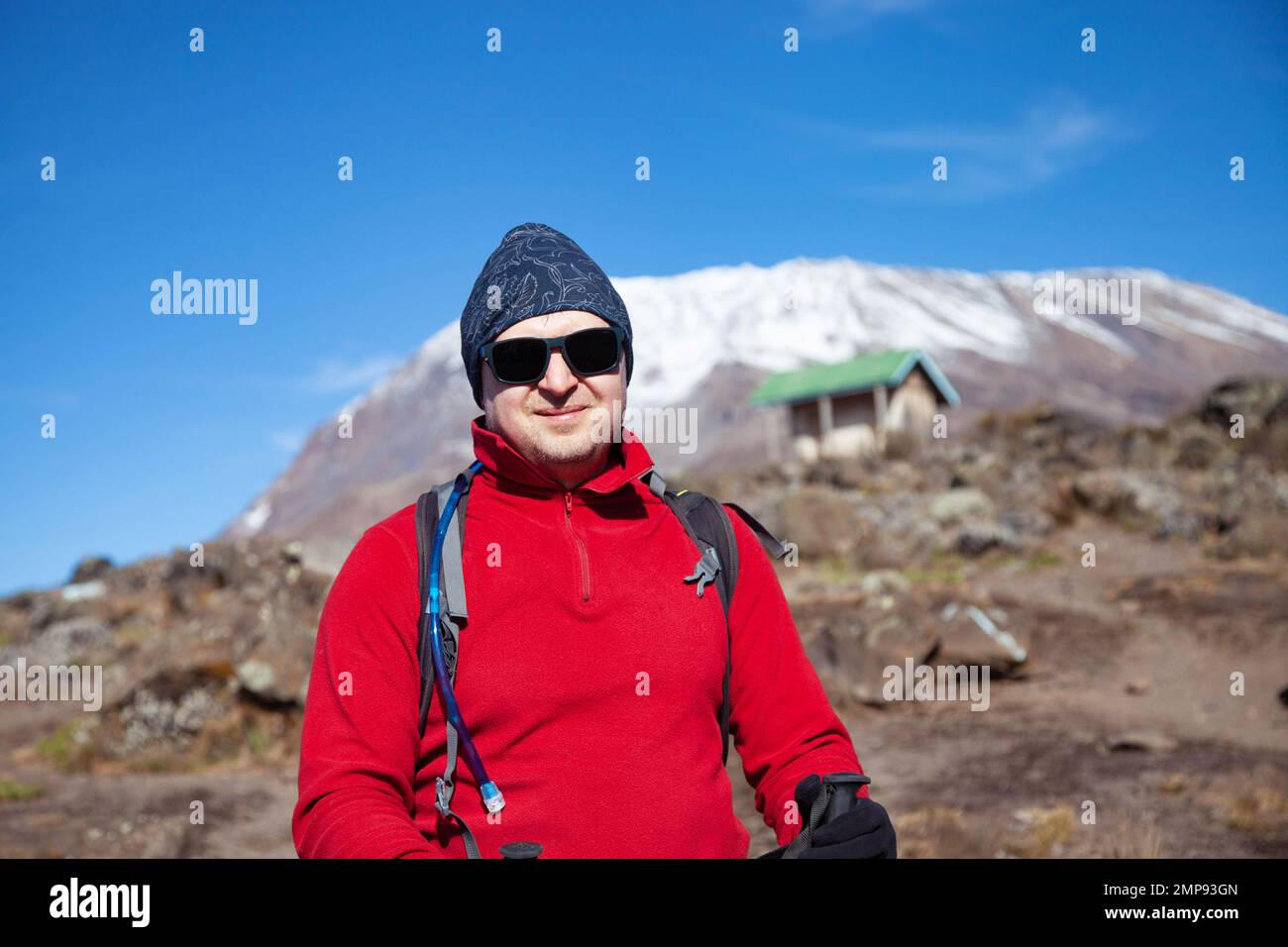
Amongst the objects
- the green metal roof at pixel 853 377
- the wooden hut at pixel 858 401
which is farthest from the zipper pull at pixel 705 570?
the green metal roof at pixel 853 377

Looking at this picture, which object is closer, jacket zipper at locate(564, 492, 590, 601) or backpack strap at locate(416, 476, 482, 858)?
backpack strap at locate(416, 476, 482, 858)

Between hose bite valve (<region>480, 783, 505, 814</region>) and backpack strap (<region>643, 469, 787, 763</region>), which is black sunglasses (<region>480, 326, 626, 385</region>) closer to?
backpack strap (<region>643, 469, 787, 763</region>)

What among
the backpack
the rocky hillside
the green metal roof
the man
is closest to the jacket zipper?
the man

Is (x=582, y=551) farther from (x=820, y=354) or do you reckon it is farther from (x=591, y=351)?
(x=820, y=354)

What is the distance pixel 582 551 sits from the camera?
2029mm

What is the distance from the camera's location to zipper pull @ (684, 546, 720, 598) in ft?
6.71

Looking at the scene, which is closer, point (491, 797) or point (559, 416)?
point (491, 797)

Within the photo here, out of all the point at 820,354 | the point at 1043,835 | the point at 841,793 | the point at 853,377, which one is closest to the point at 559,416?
the point at 841,793

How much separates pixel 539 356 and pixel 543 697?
26.1 inches

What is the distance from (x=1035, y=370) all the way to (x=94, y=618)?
10858 cm

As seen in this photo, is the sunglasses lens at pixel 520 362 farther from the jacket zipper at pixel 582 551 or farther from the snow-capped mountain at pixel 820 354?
the snow-capped mountain at pixel 820 354

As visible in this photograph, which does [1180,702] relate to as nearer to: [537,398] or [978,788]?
[978,788]

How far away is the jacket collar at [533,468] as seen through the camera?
2.10 metres
